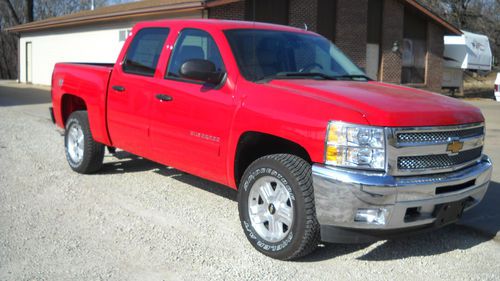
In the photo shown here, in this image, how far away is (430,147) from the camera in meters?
4.20

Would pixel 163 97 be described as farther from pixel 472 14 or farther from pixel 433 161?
pixel 472 14

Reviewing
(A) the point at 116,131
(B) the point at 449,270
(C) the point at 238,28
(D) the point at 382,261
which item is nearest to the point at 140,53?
(A) the point at 116,131

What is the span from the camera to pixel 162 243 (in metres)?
4.82

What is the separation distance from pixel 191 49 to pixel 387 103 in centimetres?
226

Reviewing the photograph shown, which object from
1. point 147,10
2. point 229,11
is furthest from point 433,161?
point 147,10

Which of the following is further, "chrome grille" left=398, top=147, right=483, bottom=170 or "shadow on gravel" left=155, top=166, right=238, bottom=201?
"shadow on gravel" left=155, top=166, right=238, bottom=201

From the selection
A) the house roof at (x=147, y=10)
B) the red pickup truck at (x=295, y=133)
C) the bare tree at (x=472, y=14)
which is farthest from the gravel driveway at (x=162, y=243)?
the bare tree at (x=472, y=14)

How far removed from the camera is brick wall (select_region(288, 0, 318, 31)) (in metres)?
20.7

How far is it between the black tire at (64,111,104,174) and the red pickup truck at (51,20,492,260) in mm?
782

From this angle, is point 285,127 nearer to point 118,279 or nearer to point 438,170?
point 438,170

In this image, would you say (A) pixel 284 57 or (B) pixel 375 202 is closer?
(B) pixel 375 202

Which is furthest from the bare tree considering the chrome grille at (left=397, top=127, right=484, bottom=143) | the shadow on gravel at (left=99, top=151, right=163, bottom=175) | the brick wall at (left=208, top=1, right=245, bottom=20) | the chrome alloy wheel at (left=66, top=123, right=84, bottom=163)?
the chrome grille at (left=397, top=127, right=484, bottom=143)

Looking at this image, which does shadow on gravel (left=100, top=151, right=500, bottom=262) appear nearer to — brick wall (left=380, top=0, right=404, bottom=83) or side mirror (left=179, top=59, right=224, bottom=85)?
side mirror (left=179, top=59, right=224, bottom=85)

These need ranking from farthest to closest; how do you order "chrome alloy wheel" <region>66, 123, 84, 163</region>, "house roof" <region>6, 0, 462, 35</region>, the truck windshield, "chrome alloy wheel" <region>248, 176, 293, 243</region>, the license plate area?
"house roof" <region>6, 0, 462, 35</region>, "chrome alloy wheel" <region>66, 123, 84, 163</region>, the truck windshield, "chrome alloy wheel" <region>248, 176, 293, 243</region>, the license plate area
